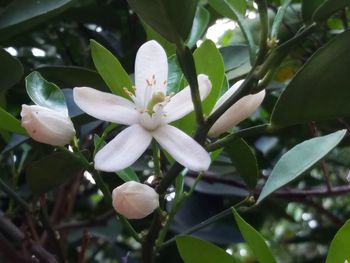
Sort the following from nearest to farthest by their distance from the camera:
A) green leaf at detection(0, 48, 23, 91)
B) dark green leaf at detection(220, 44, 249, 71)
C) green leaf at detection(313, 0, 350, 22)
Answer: green leaf at detection(313, 0, 350, 22) → green leaf at detection(0, 48, 23, 91) → dark green leaf at detection(220, 44, 249, 71)

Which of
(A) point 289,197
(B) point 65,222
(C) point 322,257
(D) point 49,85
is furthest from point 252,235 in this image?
(C) point 322,257

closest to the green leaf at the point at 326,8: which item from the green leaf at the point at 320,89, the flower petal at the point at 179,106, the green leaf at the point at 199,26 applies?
the green leaf at the point at 320,89

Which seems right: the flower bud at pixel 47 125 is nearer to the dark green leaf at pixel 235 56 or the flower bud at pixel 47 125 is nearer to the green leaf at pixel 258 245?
the green leaf at pixel 258 245

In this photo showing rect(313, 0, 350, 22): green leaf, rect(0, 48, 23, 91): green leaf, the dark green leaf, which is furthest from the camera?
the dark green leaf

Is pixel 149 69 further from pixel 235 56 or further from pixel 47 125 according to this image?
pixel 235 56

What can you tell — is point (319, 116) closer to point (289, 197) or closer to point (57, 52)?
point (289, 197)

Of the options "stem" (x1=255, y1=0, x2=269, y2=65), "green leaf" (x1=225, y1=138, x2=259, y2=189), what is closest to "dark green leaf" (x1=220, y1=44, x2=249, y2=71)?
"green leaf" (x1=225, y1=138, x2=259, y2=189)

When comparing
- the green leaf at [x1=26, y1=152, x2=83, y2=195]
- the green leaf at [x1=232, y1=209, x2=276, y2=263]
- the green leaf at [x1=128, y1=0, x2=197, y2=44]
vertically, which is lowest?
the green leaf at [x1=232, y1=209, x2=276, y2=263]

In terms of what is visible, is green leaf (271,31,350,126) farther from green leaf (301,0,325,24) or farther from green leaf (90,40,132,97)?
green leaf (90,40,132,97)
